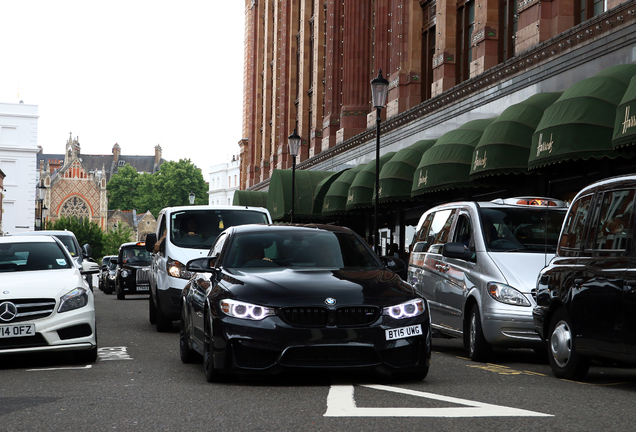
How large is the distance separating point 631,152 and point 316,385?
26.8ft

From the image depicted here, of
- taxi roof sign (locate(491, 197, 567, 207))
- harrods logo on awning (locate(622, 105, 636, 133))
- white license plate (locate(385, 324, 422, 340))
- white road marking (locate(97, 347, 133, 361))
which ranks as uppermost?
harrods logo on awning (locate(622, 105, 636, 133))

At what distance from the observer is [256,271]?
8281 mm

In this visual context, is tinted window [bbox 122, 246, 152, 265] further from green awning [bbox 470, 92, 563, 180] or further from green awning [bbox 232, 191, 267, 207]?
green awning [bbox 470, 92, 563, 180]

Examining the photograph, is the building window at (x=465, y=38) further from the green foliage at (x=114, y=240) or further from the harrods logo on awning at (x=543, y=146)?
the green foliage at (x=114, y=240)

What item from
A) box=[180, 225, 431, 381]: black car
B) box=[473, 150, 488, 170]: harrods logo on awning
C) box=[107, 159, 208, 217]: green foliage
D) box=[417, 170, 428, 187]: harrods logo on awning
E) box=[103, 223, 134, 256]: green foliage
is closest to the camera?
box=[180, 225, 431, 381]: black car

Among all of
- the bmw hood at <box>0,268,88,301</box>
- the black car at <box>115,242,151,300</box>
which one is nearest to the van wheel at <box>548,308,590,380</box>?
the bmw hood at <box>0,268,88,301</box>

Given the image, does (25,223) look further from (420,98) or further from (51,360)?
(51,360)

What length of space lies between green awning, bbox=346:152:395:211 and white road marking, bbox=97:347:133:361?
16.9m

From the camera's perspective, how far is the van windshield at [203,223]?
14.5 meters

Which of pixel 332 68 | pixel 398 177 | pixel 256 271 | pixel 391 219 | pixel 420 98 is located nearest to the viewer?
pixel 256 271

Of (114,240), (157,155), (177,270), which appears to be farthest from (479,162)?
(157,155)

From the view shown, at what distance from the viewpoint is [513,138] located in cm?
1702

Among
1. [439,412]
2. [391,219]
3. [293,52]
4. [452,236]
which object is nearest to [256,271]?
[439,412]

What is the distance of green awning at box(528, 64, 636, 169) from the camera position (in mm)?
13852
